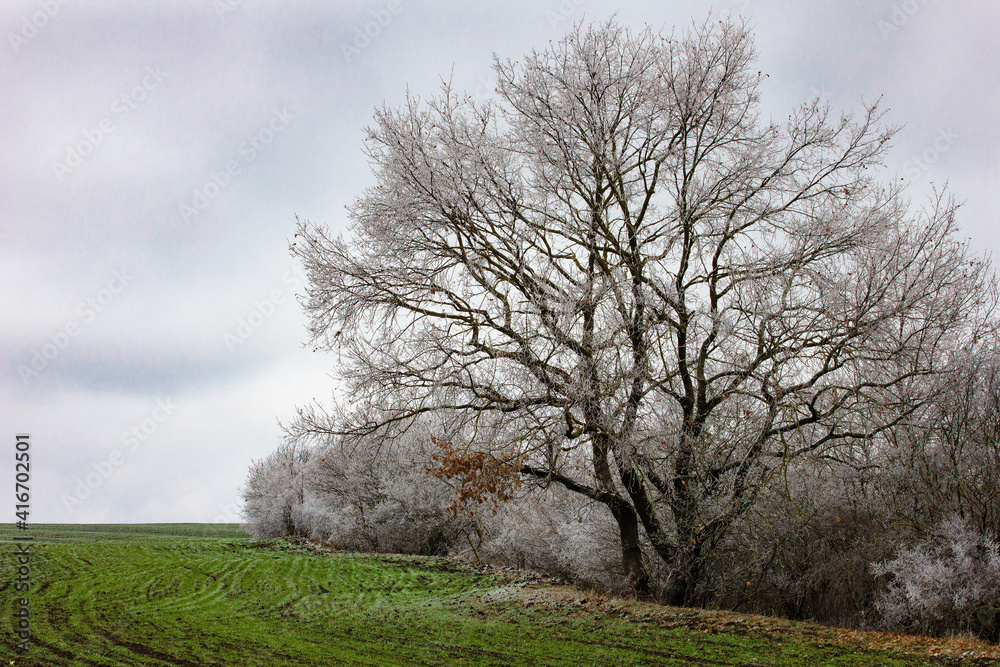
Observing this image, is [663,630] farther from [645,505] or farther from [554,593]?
[554,593]

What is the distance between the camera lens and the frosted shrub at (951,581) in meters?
9.98

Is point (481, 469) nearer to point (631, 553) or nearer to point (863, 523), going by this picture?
point (631, 553)

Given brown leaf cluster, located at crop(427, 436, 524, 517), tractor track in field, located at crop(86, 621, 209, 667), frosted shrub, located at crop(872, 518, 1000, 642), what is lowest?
tractor track in field, located at crop(86, 621, 209, 667)

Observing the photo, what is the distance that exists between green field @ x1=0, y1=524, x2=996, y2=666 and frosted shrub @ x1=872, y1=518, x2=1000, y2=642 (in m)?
1.88

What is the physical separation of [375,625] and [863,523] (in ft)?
29.3

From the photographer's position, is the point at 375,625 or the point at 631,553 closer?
the point at 375,625

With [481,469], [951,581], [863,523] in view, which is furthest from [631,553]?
[951,581]

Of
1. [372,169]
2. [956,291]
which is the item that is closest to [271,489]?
[372,169]

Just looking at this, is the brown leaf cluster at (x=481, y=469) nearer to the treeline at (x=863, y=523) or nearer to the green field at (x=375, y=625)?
the treeline at (x=863, y=523)

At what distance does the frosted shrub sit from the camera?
9.98m

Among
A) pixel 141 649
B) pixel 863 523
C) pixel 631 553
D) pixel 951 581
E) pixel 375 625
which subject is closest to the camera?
pixel 141 649

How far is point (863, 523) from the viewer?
39.9ft

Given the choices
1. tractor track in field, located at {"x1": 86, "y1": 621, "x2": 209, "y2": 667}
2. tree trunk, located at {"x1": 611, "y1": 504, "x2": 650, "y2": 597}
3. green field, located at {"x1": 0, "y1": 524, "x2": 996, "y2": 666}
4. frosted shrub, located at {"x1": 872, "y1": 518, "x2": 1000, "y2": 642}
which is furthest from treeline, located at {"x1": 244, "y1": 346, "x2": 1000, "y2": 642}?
tractor track in field, located at {"x1": 86, "y1": 621, "x2": 209, "y2": 667}

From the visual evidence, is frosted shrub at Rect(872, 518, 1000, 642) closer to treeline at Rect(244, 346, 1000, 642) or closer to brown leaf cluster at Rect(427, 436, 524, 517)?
treeline at Rect(244, 346, 1000, 642)
